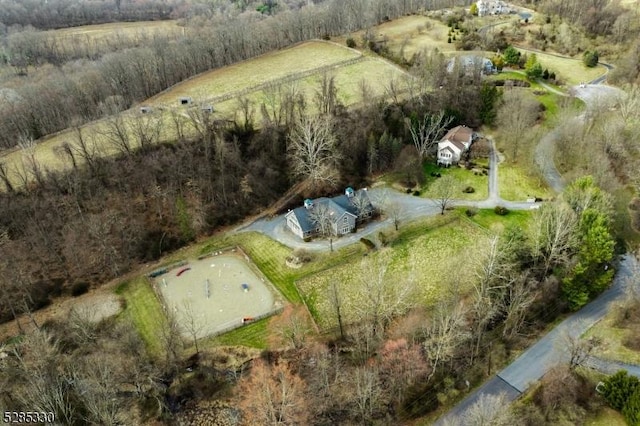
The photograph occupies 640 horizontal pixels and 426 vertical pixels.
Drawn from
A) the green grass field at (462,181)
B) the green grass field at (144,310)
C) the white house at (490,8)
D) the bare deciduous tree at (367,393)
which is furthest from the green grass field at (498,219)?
the white house at (490,8)

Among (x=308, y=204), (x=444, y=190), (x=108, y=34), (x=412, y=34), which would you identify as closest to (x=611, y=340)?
(x=444, y=190)

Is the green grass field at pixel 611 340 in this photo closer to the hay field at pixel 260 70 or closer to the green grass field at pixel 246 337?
the green grass field at pixel 246 337

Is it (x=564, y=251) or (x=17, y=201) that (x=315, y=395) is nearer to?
(x=564, y=251)

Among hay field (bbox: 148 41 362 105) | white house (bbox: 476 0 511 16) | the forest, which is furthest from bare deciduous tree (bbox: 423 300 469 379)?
white house (bbox: 476 0 511 16)

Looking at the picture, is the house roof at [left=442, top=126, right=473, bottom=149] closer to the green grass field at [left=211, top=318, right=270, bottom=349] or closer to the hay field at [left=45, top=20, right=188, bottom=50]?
the green grass field at [left=211, top=318, right=270, bottom=349]

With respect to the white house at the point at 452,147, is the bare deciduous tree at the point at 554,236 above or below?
above

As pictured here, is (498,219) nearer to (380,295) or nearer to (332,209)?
(332,209)

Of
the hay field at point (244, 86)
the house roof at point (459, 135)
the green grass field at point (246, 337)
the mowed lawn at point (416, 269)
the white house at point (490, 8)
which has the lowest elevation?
the green grass field at point (246, 337)
